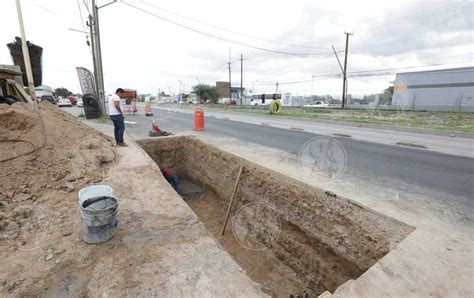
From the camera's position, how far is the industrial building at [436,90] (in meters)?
27.8

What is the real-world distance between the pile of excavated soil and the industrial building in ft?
111

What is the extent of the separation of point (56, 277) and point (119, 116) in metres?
5.71

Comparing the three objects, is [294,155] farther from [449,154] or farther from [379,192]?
[449,154]

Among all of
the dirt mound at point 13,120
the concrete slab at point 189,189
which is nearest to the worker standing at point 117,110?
the dirt mound at point 13,120

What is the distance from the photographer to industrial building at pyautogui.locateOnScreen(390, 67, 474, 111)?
91.3ft

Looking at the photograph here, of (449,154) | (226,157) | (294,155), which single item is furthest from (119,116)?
(449,154)

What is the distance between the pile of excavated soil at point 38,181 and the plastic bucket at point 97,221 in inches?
14.7

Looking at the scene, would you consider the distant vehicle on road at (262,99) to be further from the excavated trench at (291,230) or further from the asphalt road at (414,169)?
the excavated trench at (291,230)

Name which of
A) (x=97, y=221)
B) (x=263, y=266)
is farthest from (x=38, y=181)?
(x=263, y=266)

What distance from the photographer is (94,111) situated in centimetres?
1642

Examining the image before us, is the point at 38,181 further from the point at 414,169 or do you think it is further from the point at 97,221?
the point at 414,169

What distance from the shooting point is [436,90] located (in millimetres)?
31484

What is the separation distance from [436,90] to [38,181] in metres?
40.8

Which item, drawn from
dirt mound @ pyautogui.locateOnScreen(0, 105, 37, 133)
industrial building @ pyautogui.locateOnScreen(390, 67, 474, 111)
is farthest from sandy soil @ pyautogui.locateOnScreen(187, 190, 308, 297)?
industrial building @ pyautogui.locateOnScreen(390, 67, 474, 111)
